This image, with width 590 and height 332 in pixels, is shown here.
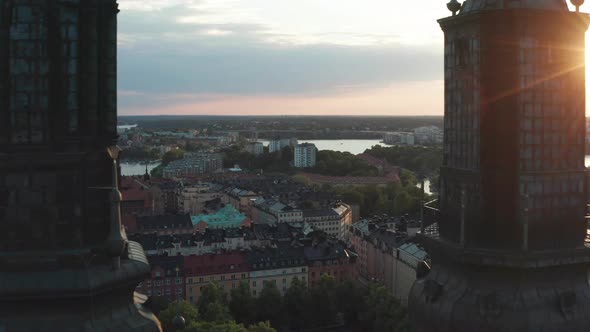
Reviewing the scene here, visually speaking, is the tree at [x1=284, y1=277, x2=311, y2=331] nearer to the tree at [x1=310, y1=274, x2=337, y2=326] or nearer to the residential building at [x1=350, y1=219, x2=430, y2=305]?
the tree at [x1=310, y1=274, x2=337, y2=326]

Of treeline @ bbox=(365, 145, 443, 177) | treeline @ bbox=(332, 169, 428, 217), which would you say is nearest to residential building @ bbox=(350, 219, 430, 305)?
treeline @ bbox=(332, 169, 428, 217)

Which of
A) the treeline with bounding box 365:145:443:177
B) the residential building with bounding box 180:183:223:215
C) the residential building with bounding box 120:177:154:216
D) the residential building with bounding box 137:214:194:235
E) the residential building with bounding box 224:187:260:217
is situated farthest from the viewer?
the treeline with bounding box 365:145:443:177

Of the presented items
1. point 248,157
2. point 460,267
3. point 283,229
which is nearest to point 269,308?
point 283,229

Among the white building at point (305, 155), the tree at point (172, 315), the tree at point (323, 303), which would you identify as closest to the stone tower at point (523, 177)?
the tree at point (172, 315)

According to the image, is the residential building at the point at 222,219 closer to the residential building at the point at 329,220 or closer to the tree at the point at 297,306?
the residential building at the point at 329,220

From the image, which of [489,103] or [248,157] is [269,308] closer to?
[489,103]

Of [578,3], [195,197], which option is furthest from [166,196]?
[578,3]

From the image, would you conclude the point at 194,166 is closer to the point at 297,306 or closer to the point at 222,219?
the point at 222,219
